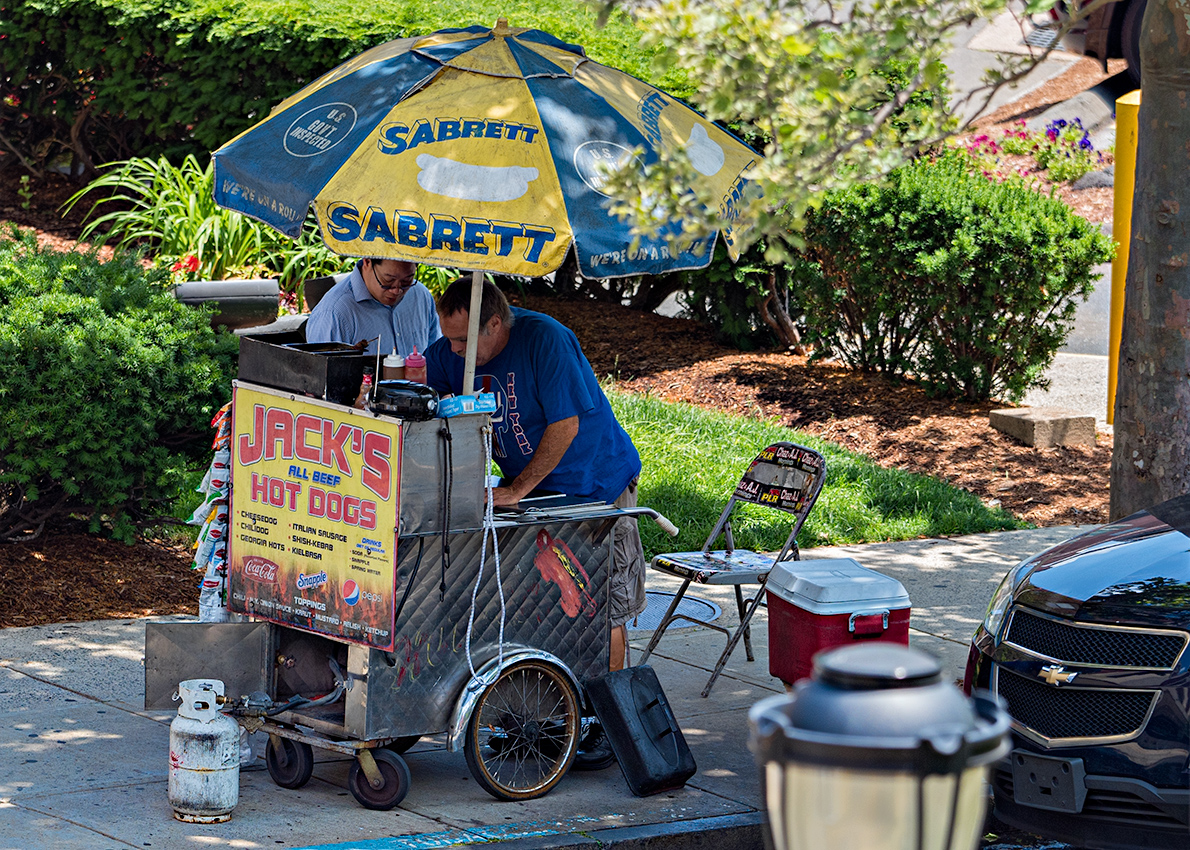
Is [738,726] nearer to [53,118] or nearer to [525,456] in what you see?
[525,456]

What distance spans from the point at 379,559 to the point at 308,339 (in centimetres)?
167

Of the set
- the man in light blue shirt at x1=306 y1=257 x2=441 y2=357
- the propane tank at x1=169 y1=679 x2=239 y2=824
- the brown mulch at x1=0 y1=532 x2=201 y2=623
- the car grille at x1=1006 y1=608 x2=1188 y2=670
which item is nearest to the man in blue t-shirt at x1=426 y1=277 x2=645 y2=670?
the man in light blue shirt at x1=306 y1=257 x2=441 y2=357

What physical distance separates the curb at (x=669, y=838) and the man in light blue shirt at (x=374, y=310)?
2.35 meters

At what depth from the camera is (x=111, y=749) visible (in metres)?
5.19

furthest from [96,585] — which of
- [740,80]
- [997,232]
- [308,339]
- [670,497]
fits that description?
[997,232]

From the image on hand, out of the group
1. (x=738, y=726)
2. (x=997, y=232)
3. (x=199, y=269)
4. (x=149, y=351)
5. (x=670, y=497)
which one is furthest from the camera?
(x=199, y=269)

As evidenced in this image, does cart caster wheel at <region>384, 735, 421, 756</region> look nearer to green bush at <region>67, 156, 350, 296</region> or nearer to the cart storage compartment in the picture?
the cart storage compartment

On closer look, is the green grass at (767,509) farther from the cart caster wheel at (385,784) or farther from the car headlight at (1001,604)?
the cart caster wheel at (385,784)

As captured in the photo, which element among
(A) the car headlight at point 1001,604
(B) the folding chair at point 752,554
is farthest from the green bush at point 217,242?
(A) the car headlight at point 1001,604

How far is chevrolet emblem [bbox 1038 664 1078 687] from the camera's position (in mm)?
4594

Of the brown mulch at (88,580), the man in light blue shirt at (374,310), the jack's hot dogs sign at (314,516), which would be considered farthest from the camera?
the brown mulch at (88,580)

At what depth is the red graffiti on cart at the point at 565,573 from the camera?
5.14 meters

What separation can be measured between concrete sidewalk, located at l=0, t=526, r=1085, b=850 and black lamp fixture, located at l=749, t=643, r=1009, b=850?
2.80 m

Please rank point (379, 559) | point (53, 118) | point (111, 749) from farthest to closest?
point (53, 118) < point (111, 749) < point (379, 559)
